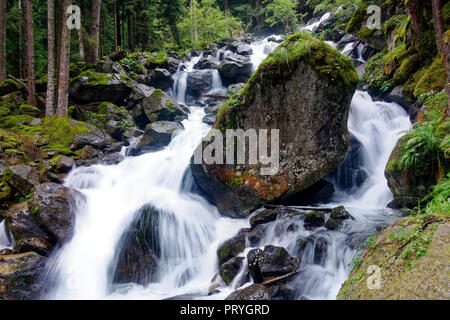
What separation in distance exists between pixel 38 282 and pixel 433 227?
687 cm

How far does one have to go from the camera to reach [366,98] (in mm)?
10930

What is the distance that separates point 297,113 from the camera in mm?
6730

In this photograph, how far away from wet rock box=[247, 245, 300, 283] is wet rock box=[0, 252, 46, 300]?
4392 millimetres

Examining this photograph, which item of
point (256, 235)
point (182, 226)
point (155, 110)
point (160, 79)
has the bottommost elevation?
point (182, 226)

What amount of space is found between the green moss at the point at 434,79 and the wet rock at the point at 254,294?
770 cm

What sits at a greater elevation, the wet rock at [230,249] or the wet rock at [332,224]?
the wet rock at [332,224]

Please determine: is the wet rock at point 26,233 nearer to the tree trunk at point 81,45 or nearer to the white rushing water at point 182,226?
the white rushing water at point 182,226

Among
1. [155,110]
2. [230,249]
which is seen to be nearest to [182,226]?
[230,249]

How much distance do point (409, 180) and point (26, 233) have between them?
27.9 ft

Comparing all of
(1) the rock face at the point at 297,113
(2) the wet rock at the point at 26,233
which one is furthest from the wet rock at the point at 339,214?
(2) the wet rock at the point at 26,233

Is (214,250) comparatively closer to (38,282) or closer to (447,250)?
(38,282)

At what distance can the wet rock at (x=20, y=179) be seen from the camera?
711cm

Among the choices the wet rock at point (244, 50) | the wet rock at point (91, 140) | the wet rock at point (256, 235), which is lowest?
the wet rock at point (256, 235)

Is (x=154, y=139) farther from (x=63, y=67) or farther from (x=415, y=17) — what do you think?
(x=415, y=17)
